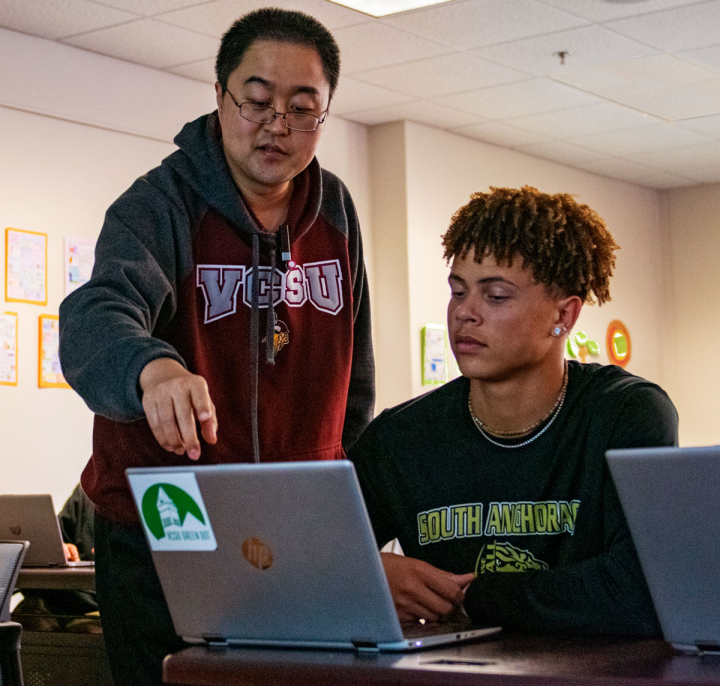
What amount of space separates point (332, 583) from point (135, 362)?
37 centimetres

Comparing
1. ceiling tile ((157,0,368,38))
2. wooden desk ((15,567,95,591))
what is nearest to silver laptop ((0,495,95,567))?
wooden desk ((15,567,95,591))

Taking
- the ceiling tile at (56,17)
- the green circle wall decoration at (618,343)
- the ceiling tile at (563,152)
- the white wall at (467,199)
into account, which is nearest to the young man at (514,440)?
the ceiling tile at (56,17)

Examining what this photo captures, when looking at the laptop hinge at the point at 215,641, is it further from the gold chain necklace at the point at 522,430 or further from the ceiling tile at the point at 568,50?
the ceiling tile at the point at 568,50

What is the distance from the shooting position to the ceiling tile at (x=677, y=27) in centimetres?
489

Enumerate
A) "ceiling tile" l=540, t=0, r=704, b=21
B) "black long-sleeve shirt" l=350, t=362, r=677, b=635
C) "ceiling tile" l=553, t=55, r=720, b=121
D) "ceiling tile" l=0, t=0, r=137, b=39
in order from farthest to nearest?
"ceiling tile" l=553, t=55, r=720, b=121 < "ceiling tile" l=540, t=0, r=704, b=21 < "ceiling tile" l=0, t=0, r=137, b=39 < "black long-sleeve shirt" l=350, t=362, r=677, b=635

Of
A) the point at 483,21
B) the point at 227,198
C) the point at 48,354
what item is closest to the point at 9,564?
the point at 227,198

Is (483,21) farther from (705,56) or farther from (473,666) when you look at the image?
(473,666)

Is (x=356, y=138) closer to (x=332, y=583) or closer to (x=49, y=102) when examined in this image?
(x=49, y=102)

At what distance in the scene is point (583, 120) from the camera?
6.64 metres

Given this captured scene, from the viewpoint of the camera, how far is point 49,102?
16.4ft

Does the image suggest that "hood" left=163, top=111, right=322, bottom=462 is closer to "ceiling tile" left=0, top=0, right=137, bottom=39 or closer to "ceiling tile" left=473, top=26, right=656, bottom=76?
"ceiling tile" left=0, top=0, right=137, bottom=39

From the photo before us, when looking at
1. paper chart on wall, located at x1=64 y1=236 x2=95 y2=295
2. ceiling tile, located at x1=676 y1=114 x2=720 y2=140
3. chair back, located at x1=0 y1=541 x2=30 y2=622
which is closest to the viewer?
chair back, located at x1=0 y1=541 x2=30 y2=622

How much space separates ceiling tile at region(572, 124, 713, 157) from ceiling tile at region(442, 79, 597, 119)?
2.56ft

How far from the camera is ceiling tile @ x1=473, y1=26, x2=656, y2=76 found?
518 cm
